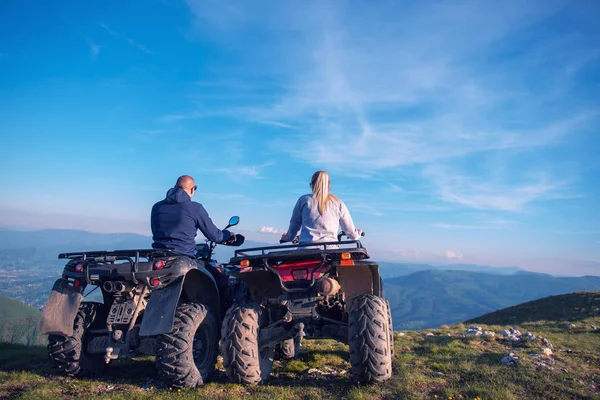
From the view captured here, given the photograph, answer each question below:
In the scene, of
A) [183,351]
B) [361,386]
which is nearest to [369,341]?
[361,386]

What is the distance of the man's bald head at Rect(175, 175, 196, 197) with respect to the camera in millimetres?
6859

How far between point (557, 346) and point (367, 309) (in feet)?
23.1

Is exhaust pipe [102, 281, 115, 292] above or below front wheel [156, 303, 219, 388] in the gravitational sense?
above

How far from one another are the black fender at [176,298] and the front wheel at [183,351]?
0.63 ft

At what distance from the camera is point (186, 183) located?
6.90 m

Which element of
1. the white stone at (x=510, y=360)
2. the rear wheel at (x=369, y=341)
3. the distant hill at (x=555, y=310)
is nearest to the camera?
the rear wheel at (x=369, y=341)

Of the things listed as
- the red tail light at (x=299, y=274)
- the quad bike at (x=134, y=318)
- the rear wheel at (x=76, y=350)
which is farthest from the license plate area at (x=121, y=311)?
the red tail light at (x=299, y=274)

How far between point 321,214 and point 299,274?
1215mm

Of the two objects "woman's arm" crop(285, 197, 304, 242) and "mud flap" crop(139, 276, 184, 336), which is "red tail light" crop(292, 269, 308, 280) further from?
"mud flap" crop(139, 276, 184, 336)

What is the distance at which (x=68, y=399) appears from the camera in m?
5.00

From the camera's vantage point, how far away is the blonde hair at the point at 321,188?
6.60 meters

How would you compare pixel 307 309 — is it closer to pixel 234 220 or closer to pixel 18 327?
pixel 234 220

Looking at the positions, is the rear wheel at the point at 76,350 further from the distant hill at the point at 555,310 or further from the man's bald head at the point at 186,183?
the distant hill at the point at 555,310

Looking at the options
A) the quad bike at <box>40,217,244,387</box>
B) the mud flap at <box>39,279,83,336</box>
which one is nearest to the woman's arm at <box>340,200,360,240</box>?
the quad bike at <box>40,217,244,387</box>
